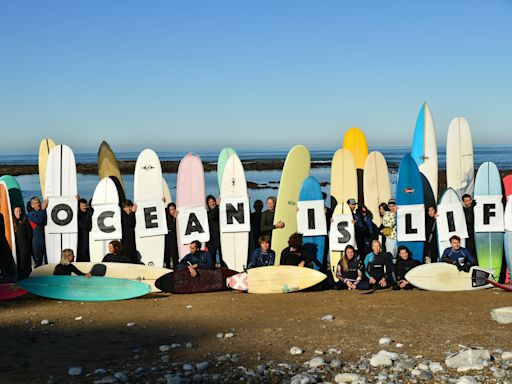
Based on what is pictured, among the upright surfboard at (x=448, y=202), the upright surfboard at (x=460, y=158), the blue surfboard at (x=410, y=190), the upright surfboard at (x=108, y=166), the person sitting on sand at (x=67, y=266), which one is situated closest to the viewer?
the person sitting on sand at (x=67, y=266)

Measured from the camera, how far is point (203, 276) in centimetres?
838

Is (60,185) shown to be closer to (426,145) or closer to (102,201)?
(102,201)

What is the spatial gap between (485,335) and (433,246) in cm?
319

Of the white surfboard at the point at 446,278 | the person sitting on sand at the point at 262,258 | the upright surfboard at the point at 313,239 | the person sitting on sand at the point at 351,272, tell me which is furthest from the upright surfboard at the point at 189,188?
the white surfboard at the point at 446,278

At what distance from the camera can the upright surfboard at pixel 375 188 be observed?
379 inches

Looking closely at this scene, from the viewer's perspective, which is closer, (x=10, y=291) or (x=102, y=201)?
(x=10, y=291)

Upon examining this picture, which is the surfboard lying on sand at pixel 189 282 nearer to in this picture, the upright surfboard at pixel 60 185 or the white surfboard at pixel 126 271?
the white surfboard at pixel 126 271

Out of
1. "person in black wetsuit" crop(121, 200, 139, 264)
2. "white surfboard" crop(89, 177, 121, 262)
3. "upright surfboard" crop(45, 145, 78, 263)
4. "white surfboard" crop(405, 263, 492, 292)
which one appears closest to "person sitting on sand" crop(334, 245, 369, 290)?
"white surfboard" crop(405, 263, 492, 292)

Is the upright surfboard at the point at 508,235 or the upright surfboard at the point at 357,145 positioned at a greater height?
the upright surfboard at the point at 357,145

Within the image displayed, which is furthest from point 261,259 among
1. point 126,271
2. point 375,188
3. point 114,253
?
point 375,188

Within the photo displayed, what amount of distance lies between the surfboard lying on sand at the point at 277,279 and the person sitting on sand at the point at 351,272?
31 cm

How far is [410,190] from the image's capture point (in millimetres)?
9055

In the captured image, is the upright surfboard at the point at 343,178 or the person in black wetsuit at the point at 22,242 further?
the upright surfboard at the point at 343,178

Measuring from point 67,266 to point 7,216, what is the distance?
1.21 metres
